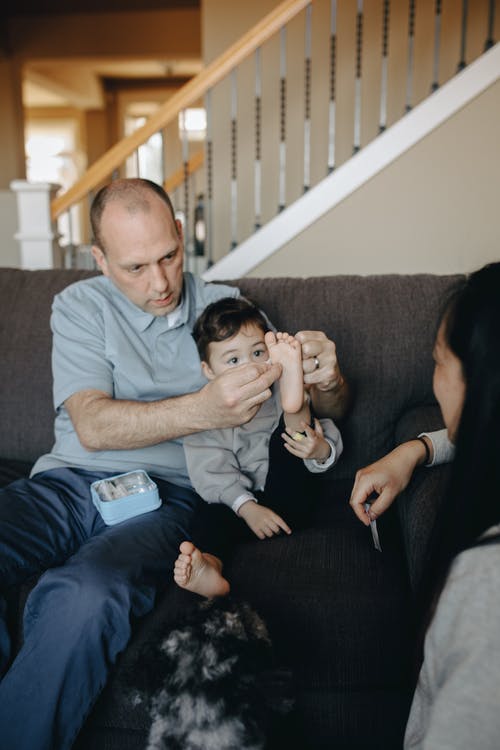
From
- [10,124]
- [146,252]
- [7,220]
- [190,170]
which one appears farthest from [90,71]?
[146,252]

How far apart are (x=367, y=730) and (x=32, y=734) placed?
58 centimetres

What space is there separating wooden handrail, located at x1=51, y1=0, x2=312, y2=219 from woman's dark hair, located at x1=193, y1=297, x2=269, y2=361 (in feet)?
6.79

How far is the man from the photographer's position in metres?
1.13

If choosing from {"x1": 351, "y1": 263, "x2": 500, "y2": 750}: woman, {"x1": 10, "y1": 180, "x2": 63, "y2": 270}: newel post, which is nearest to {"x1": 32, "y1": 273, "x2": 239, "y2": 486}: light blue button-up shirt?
{"x1": 351, "y1": 263, "x2": 500, "y2": 750}: woman

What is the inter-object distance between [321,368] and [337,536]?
398mm

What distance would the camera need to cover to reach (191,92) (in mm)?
3348

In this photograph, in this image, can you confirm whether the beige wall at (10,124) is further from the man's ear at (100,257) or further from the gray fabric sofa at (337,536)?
the man's ear at (100,257)

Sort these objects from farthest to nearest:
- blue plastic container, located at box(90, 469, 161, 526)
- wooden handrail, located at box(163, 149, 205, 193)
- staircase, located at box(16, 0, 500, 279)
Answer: wooden handrail, located at box(163, 149, 205, 193) → staircase, located at box(16, 0, 500, 279) → blue plastic container, located at box(90, 469, 161, 526)

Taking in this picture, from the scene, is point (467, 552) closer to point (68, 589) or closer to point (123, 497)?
point (68, 589)

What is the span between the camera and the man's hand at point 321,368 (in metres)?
1.48

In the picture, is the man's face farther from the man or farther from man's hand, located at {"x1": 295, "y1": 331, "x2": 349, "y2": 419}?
man's hand, located at {"x1": 295, "y1": 331, "x2": 349, "y2": 419}

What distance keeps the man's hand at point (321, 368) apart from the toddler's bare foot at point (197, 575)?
0.51 metres

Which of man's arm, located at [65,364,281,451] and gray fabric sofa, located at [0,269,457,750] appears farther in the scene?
man's arm, located at [65,364,281,451]

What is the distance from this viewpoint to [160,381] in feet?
5.52
